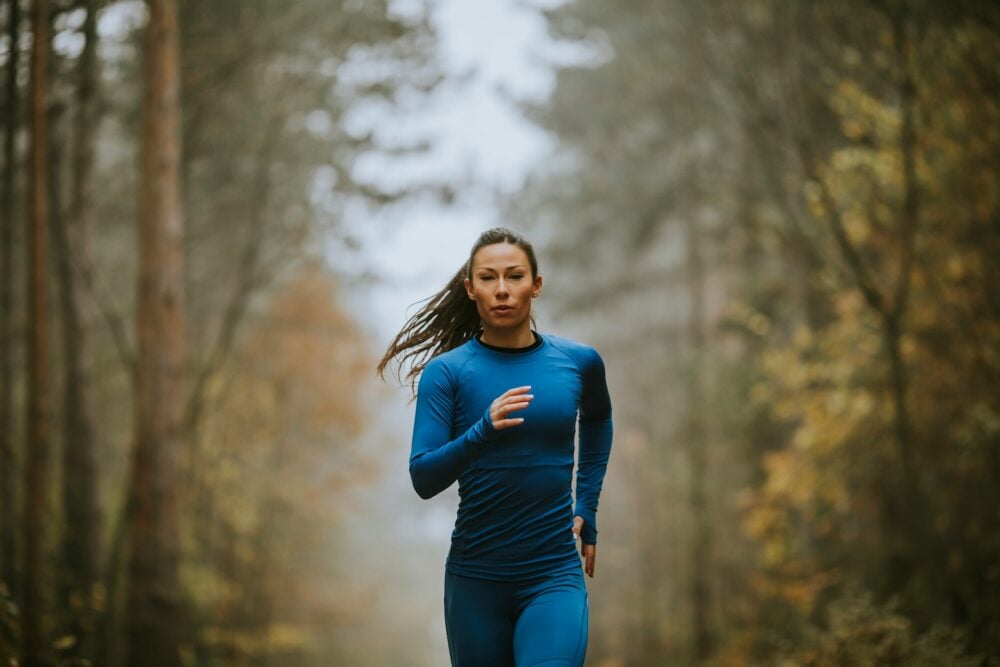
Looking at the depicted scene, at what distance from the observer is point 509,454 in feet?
11.1

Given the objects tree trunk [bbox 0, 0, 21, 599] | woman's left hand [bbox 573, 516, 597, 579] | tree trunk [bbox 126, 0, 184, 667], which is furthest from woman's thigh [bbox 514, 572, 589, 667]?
tree trunk [bbox 126, 0, 184, 667]

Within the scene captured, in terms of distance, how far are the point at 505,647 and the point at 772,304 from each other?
1349cm

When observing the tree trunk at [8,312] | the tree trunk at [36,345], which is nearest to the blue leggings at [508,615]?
the tree trunk at [36,345]

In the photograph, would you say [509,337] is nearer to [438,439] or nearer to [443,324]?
[438,439]

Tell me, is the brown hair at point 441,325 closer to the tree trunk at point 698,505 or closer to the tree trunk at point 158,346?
the tree trunk at point 158,346

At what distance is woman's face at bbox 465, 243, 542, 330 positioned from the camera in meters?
3.43

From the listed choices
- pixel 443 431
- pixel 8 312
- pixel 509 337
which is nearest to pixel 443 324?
pixel 509 337

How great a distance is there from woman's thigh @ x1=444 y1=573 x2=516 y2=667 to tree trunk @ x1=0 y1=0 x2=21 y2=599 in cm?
469

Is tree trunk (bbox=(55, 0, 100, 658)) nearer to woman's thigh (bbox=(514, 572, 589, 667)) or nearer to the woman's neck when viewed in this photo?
the woman's neck

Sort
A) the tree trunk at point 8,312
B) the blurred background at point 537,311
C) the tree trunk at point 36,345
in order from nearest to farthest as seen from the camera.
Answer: the tree trunk at point 36,345 < the tree trunk at point 8,312 < the blurred background at point 537,311

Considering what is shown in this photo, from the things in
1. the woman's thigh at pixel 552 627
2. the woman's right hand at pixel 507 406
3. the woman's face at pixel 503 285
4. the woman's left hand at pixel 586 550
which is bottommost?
the woman's thigh at pixel 552 627

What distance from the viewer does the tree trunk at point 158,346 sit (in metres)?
9.70

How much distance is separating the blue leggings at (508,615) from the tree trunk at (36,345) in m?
4.31

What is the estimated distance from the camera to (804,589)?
1186 centimetres
